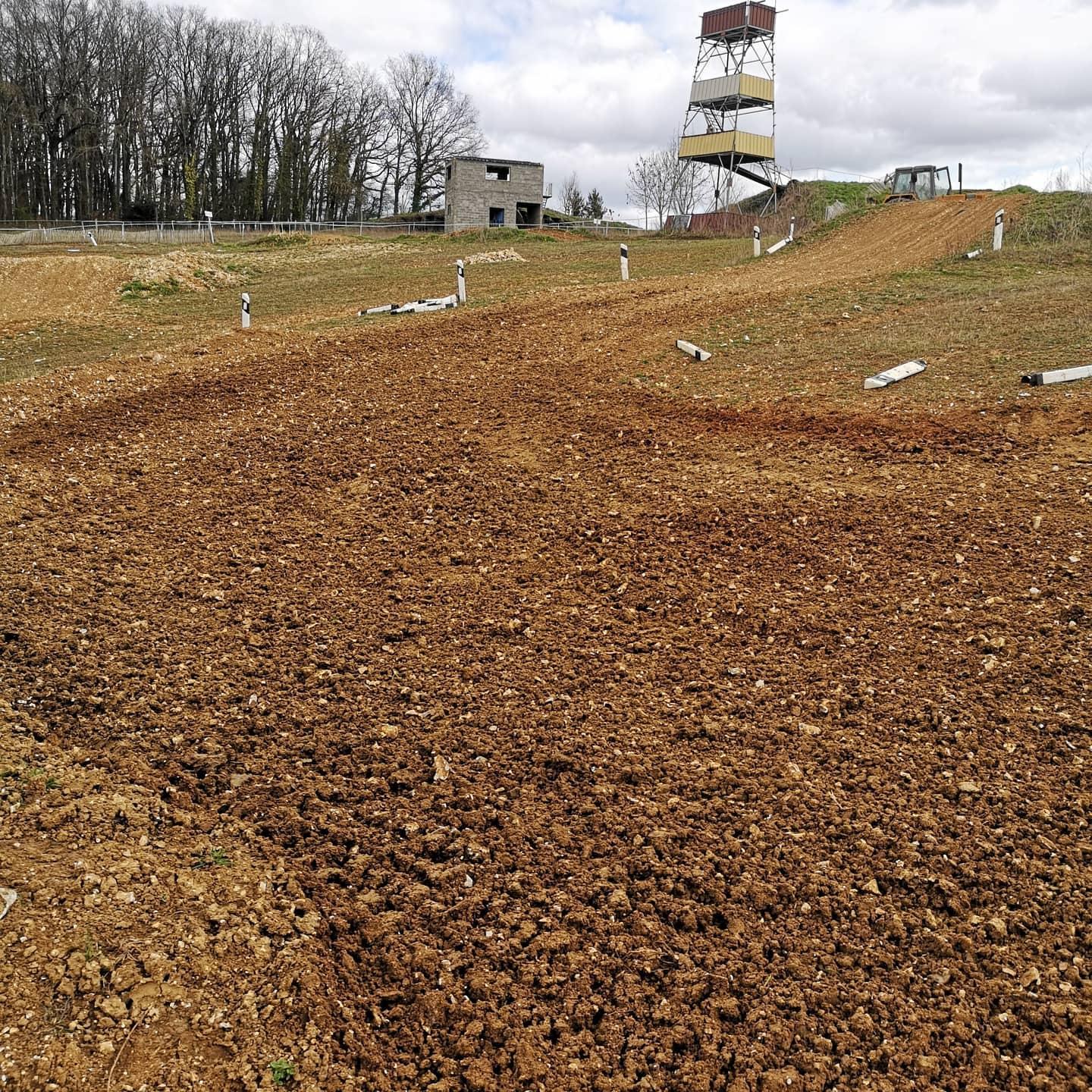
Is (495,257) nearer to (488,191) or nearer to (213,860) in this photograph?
(488,191)

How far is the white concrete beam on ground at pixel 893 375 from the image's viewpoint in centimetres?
894

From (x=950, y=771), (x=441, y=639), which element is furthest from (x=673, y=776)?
(x=441, y=639)

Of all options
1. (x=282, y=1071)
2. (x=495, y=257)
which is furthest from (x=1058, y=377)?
(x=495, y=257)

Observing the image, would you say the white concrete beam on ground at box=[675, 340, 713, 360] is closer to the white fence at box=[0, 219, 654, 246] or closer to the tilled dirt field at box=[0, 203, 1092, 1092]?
the tilled dirt field at box=[0, 203, 1092, 1092]

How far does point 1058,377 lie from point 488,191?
48.4 m

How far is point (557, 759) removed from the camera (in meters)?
4.24

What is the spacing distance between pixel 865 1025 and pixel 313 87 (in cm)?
8716

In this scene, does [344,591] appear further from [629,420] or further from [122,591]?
[629,420]

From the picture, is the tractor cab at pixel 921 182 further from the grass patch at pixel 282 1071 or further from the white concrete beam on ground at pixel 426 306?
the grass patch at pixel 282 1071

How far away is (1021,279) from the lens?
1464 centimetres

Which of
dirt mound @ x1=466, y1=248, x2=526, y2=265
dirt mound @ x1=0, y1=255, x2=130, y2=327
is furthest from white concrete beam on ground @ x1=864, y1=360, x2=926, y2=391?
dirt mound @ x1=466, y1=248, x2=526, y2=265

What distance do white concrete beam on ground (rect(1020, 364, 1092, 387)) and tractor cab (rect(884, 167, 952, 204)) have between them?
86.0 ft

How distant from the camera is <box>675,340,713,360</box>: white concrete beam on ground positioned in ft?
34.9

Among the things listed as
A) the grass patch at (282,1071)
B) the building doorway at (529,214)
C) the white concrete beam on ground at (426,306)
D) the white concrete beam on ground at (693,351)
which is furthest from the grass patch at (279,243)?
the grass patch at (282,1071)
